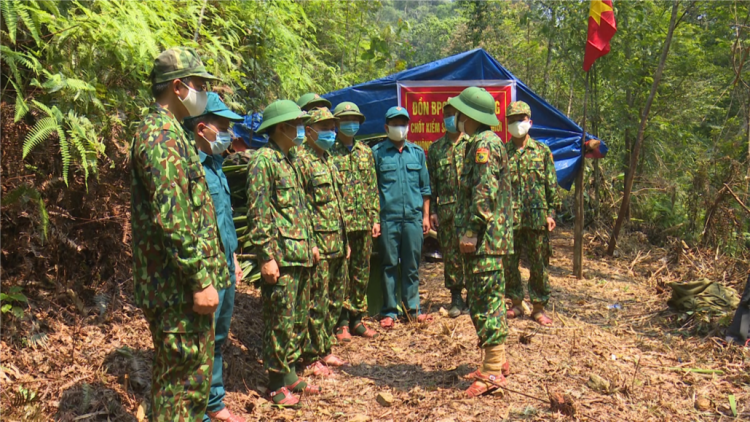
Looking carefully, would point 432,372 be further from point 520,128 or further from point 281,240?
point 520,128

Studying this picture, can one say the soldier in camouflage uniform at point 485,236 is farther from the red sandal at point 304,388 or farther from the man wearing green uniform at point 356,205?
the man wearing green uniform at point 356,205

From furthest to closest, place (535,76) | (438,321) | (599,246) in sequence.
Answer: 1. (535,76)
2. (599,246)
3. (438,321)

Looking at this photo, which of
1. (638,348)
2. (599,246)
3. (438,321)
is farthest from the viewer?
(599,246)

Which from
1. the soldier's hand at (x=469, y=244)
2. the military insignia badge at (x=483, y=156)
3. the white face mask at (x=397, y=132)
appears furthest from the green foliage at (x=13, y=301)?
the white face mask at (x=397, y=132)

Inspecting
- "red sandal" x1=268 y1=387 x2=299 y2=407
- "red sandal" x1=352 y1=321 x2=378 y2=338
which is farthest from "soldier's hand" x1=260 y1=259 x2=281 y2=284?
"red sandal" x1=352 y1=321 x2=378 y2=338

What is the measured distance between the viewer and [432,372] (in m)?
4.13

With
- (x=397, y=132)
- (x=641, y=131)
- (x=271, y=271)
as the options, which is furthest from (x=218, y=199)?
(x=641, y=131)

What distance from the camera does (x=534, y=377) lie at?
3865 mm

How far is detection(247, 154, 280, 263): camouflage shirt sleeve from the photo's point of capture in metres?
3.40

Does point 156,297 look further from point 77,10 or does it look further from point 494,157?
point 77,10

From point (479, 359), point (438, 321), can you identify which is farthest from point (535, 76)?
point (479, 359)

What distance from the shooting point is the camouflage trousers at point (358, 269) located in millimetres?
4930

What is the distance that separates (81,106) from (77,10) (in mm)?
891

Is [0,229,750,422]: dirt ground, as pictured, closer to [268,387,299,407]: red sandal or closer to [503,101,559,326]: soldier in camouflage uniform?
[268,387,299,407]: red sandal
